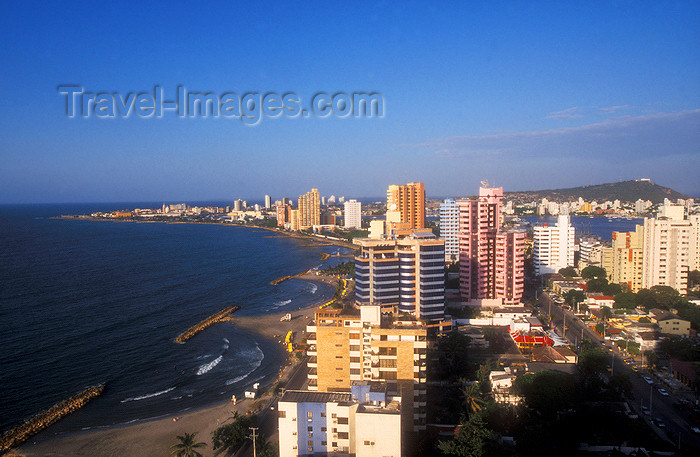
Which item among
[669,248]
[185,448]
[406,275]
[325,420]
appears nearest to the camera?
[325,420]

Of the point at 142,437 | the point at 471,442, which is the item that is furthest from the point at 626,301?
the point at 142,437

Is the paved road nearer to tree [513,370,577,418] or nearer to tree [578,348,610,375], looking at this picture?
tree [578,348,610,375]

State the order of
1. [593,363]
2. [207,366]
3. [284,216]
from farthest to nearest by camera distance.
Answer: [284,216]
[207,366]
[593,363]

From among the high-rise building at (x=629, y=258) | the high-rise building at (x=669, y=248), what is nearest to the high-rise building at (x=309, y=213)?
the high-rise building at (x=629, y=258)

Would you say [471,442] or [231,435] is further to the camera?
[231,435]

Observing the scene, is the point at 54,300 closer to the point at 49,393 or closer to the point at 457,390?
the point at 49,393

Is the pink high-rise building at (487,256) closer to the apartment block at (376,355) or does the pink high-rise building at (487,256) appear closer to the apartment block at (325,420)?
the apartment block at (376,355)

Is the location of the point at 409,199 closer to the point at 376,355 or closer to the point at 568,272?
the point at 568,272

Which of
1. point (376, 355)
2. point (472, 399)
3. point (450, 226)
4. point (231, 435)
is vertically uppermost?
point (450, 226)
